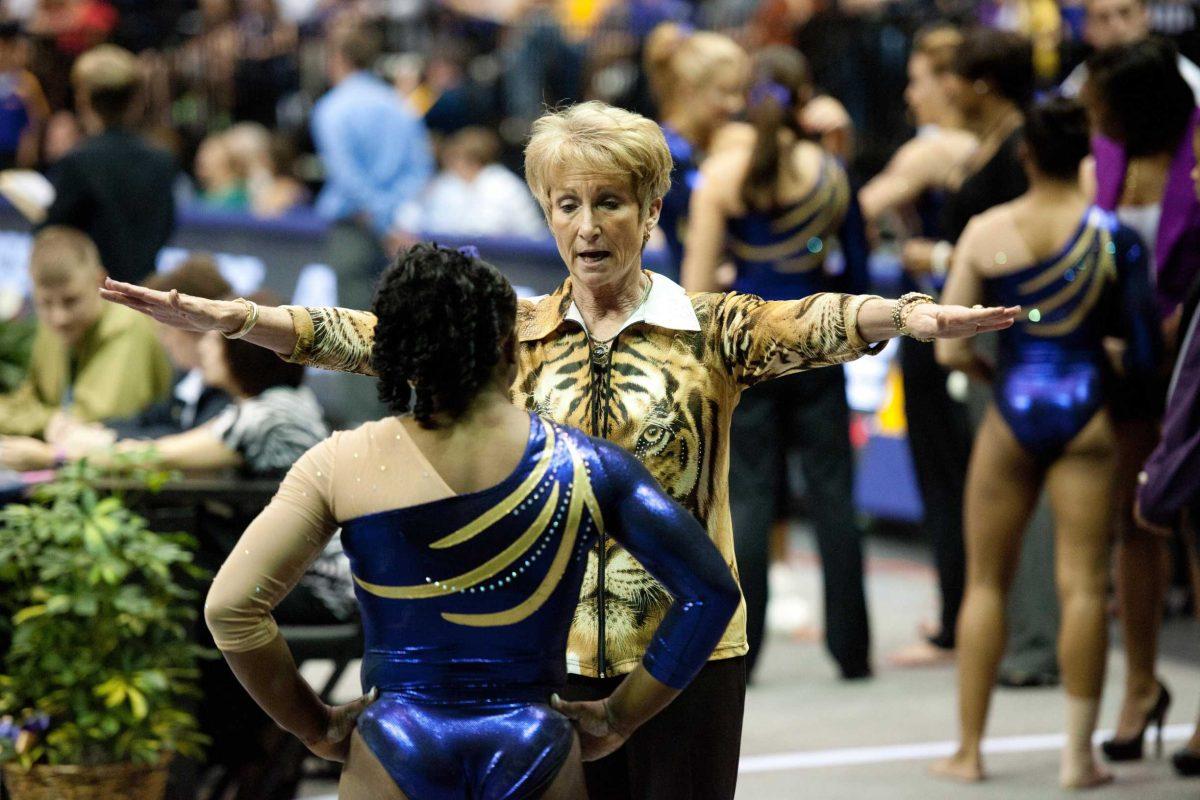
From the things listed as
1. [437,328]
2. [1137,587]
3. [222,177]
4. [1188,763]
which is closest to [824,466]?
[1137,587]

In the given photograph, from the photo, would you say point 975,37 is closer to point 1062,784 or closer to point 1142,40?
point 1142,40

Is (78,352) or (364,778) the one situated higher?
(78,352)

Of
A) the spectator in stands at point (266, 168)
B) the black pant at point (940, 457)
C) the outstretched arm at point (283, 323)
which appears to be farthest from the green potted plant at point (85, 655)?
the spectator in stands at point (266, 168)

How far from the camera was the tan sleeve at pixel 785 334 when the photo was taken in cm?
277

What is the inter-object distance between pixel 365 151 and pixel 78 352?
4.12m

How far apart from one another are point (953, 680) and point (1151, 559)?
1298 mm

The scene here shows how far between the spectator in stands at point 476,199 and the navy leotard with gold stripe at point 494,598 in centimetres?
852

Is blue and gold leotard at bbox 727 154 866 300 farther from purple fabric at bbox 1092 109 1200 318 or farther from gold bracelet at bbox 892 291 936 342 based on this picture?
gold bracelet at bbox 892 291 936 342

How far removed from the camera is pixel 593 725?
2479mm

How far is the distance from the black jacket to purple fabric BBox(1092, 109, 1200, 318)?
421 cm

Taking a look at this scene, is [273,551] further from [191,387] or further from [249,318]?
[191,387]

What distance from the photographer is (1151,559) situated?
534 centimetres

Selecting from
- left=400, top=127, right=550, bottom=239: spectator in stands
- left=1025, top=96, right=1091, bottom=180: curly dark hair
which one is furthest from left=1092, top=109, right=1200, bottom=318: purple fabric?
left=400, top=127, right=550, bottom=239: spectator in stands

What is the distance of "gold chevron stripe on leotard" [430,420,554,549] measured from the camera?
2340 mm
